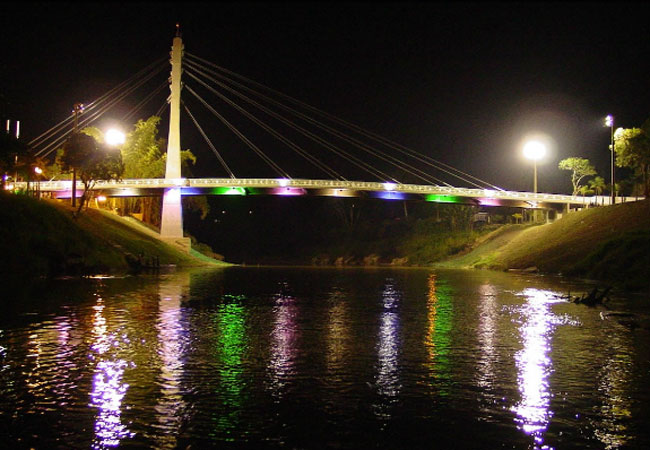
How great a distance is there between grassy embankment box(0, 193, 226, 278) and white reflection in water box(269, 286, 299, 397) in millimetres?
23544

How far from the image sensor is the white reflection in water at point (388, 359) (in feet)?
47.2

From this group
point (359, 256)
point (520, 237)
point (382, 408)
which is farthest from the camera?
point (359, 256)

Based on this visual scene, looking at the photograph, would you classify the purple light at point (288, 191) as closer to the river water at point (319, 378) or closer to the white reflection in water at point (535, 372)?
the river water at point (319, 378)

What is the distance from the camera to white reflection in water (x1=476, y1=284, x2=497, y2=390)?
1620 centimetres

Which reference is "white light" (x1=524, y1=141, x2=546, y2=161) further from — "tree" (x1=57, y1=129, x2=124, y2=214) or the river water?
the river water

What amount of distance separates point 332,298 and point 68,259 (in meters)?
25.2

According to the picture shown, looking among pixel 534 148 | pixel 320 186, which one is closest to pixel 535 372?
pixel 534 148

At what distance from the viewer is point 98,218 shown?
3263 inches

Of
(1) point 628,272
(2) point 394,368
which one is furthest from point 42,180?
(2) point 394,368

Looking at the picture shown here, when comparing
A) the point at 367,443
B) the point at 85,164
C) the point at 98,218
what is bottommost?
the point at 367,443

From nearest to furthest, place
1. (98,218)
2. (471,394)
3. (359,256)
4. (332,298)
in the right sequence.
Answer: (471,394)
(332,298)
(98,218)
(359,256)

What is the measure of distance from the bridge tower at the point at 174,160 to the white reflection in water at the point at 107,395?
78.2 m

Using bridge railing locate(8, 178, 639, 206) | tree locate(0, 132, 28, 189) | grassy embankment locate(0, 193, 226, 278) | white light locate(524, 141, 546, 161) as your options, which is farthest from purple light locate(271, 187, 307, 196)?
tree locate(0, 132, 28, 189)

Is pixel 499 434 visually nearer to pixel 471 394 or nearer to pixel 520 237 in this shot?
pixel 471 394
